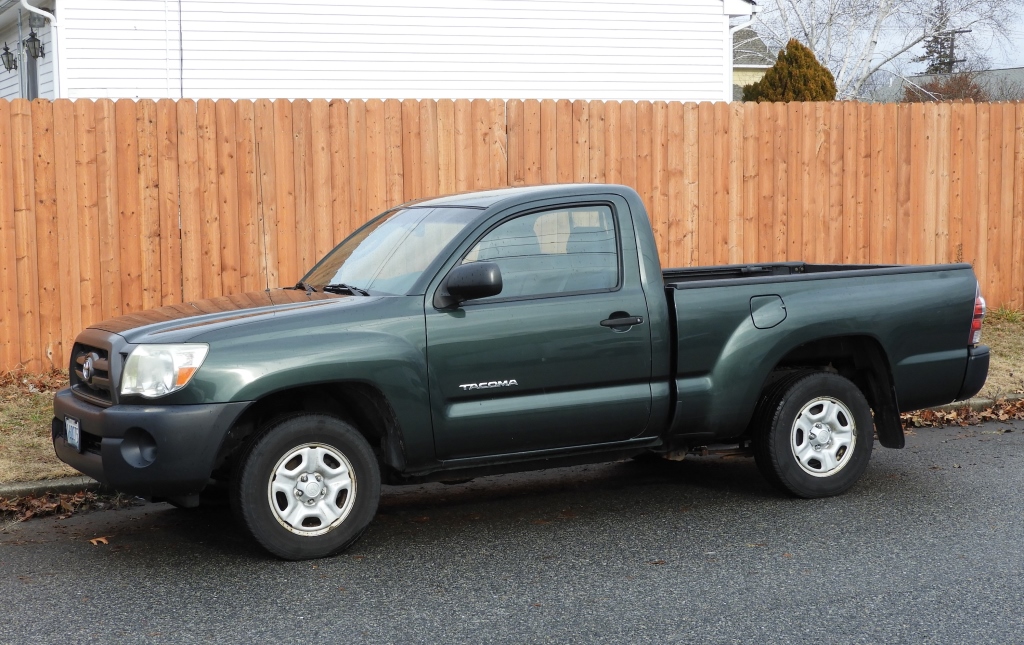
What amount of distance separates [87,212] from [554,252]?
561cm

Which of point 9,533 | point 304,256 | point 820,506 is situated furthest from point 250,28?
point 820,506

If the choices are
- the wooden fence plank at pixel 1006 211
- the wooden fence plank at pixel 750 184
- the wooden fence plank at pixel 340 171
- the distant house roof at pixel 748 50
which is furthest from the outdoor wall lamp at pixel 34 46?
the distant house roof at pixel 748 50

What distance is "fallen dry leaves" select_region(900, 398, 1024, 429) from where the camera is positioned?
9.11 meters

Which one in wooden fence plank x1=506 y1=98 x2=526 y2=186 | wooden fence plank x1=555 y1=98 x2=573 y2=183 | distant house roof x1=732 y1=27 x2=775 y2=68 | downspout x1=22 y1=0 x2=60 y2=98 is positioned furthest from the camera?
distant house roof x1=732 y1=27 x2=775 y2=68

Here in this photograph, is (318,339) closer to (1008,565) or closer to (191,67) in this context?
(1008,565)

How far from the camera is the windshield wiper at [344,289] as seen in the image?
6109 mm

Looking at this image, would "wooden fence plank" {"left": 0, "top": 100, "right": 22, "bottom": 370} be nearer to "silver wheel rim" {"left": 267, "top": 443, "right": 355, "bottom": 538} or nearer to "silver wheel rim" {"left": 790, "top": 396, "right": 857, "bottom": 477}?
"silver wheel rim" {"left": 267, "top": 443, "right": 355, "bottom": 538}

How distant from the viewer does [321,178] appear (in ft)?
35.0

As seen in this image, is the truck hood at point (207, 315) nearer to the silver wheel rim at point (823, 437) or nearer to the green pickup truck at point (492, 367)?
the green pickup truck at point (492, 367)

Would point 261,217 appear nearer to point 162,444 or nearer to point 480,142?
point 480,142

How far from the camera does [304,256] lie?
1065 cm

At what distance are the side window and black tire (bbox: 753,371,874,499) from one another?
127 centimetres

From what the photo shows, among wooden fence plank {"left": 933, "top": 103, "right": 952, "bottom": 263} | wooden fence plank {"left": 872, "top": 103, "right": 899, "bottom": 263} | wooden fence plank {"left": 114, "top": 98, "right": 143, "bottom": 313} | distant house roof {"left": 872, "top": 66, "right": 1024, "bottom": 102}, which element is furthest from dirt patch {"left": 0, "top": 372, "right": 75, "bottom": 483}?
distant house roof {"left": 872, "top": 66, "right": 1024, "bottom": 102}

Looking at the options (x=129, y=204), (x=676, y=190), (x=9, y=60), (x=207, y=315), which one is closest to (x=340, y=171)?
(x=129, y=204)
